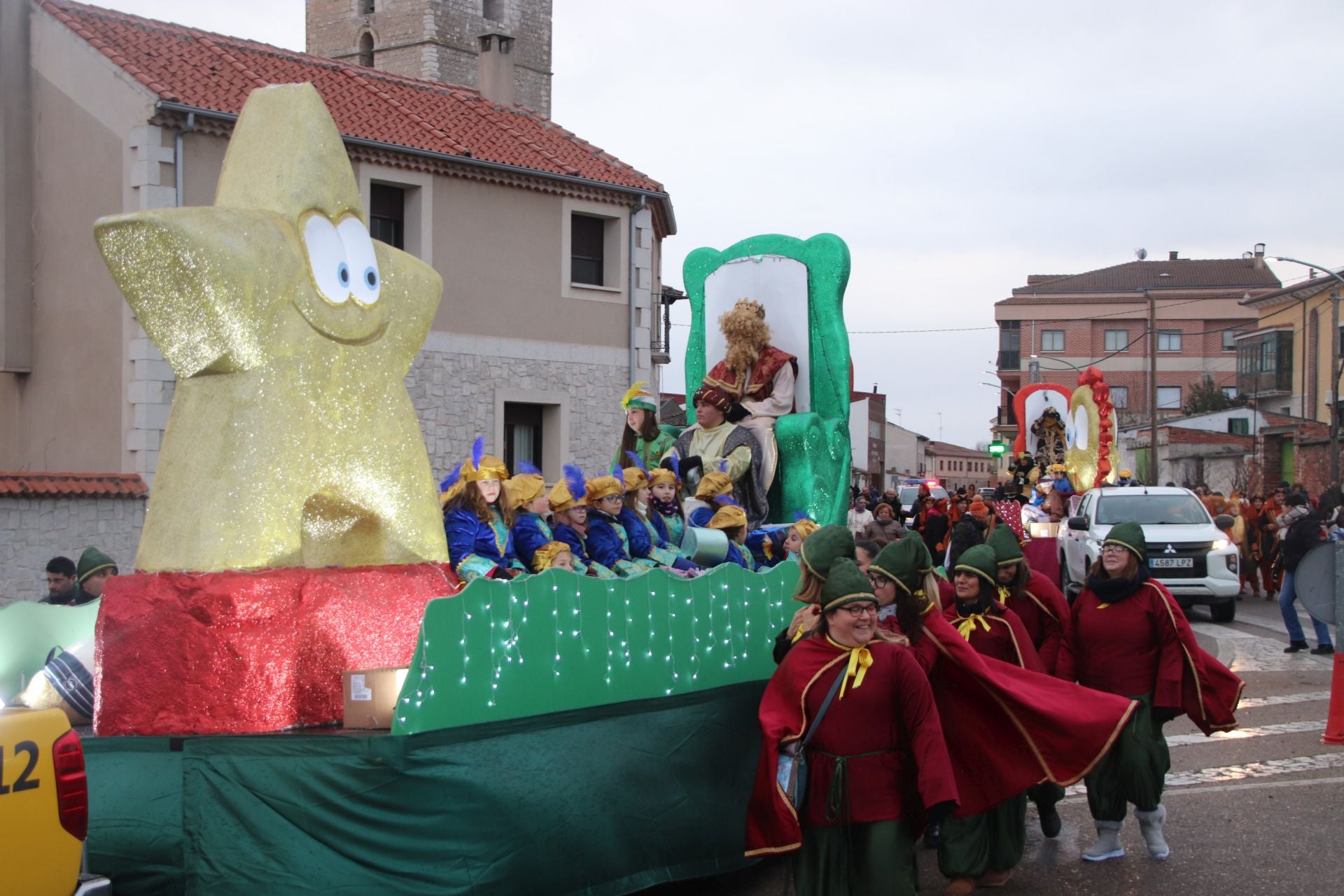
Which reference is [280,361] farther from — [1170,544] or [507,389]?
[507,389]

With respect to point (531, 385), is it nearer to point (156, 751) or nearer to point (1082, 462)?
point (1082, 462)

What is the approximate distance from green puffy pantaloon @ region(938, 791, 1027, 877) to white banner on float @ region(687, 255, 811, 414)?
16.7 feet

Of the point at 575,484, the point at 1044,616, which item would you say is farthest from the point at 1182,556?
the point at 575,484

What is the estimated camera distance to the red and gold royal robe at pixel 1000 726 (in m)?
6.41

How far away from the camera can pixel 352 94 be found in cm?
2227

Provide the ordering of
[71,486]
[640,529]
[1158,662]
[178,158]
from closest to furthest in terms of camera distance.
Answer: [1158,662]
[640,529]
[71,486]
[178,158]

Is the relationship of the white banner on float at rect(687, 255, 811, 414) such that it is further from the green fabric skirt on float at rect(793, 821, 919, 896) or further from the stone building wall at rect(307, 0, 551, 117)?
the stone building wall at rect(307, 0, 551, 117)

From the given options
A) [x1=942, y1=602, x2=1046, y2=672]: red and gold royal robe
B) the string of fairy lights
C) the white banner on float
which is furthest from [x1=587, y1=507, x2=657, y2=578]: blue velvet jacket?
the white banner on float

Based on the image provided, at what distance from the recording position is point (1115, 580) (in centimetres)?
754

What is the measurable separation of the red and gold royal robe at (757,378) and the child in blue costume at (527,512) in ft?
11.6

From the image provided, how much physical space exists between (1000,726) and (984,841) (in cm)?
55

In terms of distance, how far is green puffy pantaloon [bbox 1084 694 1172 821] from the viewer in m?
7.10

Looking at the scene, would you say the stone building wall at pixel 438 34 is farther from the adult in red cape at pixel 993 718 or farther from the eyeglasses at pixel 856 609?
the eyeglasses at pixel 856 609

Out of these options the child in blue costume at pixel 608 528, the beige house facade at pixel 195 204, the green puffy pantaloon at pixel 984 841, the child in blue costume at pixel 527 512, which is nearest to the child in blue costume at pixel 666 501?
the child in blue costume at pixel 608 528
